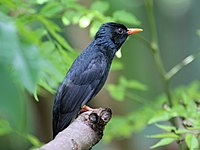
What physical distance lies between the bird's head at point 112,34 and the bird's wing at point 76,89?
0.91ft

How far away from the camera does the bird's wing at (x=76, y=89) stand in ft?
9.14

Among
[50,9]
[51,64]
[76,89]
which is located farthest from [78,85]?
[51,64]

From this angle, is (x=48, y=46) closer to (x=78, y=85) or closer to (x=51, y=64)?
(x=78, y=85)

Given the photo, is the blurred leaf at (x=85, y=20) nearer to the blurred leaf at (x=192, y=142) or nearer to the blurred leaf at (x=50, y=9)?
the blurred leaf at (x=50, y=9)

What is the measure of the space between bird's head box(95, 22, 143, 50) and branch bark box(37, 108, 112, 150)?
1212mm

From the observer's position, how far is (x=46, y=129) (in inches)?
217

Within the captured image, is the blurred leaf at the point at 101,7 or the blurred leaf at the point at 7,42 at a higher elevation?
the blurred leaf at the point at 7,42

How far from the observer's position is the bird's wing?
2.79 metres

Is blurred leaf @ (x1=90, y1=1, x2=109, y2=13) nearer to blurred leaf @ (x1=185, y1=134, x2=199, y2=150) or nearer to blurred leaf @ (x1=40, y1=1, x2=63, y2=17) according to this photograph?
blurred leaf @ (x1=40, y1=1, x2=63, y2=17)

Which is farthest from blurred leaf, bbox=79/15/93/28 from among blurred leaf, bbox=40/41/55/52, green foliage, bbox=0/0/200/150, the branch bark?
the branch bark

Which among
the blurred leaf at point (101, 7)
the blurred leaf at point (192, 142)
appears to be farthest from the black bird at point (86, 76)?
the blurred leaf at point (192, 142)

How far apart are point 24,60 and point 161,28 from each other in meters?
10.5

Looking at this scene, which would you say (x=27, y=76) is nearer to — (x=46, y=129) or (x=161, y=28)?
(x=46, y=129)

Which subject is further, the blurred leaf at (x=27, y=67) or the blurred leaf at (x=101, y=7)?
the blurred leaf at (x=101, y=7)
